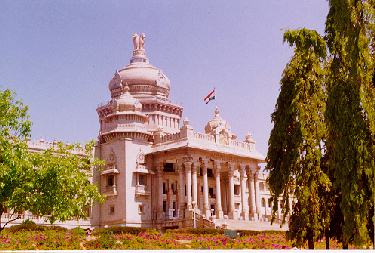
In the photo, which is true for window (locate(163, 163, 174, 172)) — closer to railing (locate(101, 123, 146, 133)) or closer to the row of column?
the row of column

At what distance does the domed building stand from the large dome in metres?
8.01

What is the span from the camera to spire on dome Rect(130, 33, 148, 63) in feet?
250

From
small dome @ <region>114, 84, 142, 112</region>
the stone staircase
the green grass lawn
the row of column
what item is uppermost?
small dome @ <region>114, 84, 142, 112</region>

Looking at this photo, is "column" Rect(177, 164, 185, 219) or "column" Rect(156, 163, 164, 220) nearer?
"column" Rect(177, 164, 185, 219)

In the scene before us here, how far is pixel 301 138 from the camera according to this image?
92.3 ft

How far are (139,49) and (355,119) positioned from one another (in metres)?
57.1

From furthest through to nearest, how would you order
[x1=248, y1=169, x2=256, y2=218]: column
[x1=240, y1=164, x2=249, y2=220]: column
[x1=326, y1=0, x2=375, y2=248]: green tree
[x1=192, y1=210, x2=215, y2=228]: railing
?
1. [x1=248, y1=169, x2=256, y2=218]: column
2. [x1=240, y1=164, x2=249, y2=220]: column
3. [x1=192, y1=210, x2=215, y2=228]: railing
4. [x1=326, y1=0, x2=375, y2=248]: green tree

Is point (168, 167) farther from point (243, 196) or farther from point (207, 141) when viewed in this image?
point (243, 196)

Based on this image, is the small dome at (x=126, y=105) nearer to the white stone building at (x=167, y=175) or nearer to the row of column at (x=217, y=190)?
the white stone building at (x=167, y=175)

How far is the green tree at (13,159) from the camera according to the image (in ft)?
81.6

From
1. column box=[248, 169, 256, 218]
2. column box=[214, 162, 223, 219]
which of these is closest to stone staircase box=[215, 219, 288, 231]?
column box=[214, 162, 223, 219]

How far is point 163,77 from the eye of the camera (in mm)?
75500

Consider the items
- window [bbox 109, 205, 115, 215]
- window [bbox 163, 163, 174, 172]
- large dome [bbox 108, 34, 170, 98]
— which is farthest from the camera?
large dome [bbox 108, 34, 170, 98]

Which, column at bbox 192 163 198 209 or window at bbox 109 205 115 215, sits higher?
column at bbox 192 163 198 209
